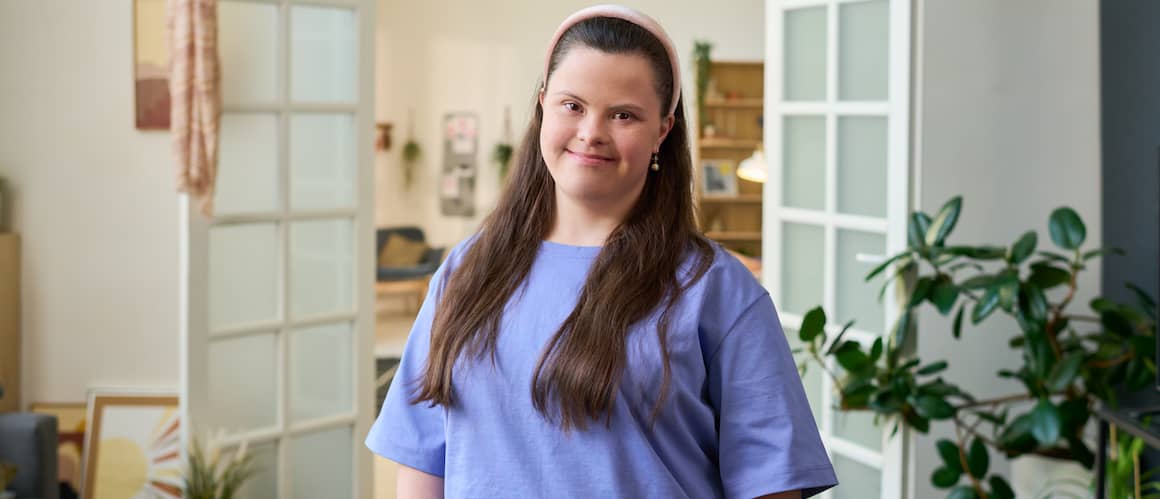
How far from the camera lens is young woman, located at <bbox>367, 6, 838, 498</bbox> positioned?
50.0 inches

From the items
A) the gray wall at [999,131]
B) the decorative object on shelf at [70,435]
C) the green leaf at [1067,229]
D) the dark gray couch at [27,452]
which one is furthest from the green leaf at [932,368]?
the decorative object on shelf at [70,435]

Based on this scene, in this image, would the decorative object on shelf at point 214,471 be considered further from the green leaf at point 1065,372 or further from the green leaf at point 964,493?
the green leaf at point 1065,372

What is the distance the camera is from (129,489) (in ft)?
15.7

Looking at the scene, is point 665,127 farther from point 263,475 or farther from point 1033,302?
point 263,475

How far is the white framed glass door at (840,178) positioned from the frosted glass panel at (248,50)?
5.18ft

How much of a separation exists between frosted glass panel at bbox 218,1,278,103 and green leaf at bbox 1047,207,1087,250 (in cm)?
239

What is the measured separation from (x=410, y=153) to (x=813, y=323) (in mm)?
8272

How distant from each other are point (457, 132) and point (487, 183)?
527 mm

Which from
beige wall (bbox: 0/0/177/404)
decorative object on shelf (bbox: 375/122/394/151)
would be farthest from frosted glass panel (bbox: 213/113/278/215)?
decorative object on shelf (bbox: 375/122/394/151)

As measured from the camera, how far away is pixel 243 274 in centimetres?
405

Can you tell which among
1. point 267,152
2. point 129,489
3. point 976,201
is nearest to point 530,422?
point 976,201

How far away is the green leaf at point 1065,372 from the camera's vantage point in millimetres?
3049

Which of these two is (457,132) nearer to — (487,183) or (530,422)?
(487,183)

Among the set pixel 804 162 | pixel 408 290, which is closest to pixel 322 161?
pixel 804 162
